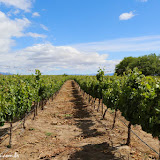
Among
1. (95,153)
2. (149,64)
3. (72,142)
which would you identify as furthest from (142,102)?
(149,64)

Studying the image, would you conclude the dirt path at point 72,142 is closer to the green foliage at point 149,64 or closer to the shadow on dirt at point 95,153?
the shadow on dirt at point 95,153

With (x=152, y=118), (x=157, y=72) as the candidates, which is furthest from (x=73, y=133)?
(x=157, y=72)

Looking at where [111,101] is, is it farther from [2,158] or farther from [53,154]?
[2,158]

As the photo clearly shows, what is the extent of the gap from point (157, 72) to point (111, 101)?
2697 inches

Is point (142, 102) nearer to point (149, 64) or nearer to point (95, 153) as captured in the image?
point (95, 153)

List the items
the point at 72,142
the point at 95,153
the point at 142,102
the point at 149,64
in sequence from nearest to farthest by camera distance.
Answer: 1. the point at 142,102
2. the point at 95,153
3. the point at 72,142
4. the point at 149,64

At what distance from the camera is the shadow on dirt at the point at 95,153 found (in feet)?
26.7

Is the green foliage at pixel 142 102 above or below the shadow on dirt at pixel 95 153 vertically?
above

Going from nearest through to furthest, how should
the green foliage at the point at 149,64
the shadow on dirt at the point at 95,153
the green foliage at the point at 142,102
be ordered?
the green foliage at the point at 142,102 → the shadow on dirt at the point at 95,153 → the green foliage at the point at 149,64

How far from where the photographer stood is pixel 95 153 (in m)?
8.62

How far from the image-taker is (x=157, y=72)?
7150 centimetres

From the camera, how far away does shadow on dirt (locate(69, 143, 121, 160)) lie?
26.7 ft

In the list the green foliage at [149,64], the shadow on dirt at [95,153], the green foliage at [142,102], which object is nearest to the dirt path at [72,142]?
the shadow on dirt at [95,153]

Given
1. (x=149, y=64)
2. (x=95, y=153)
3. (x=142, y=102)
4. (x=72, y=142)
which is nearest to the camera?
(x=142, y=102)
